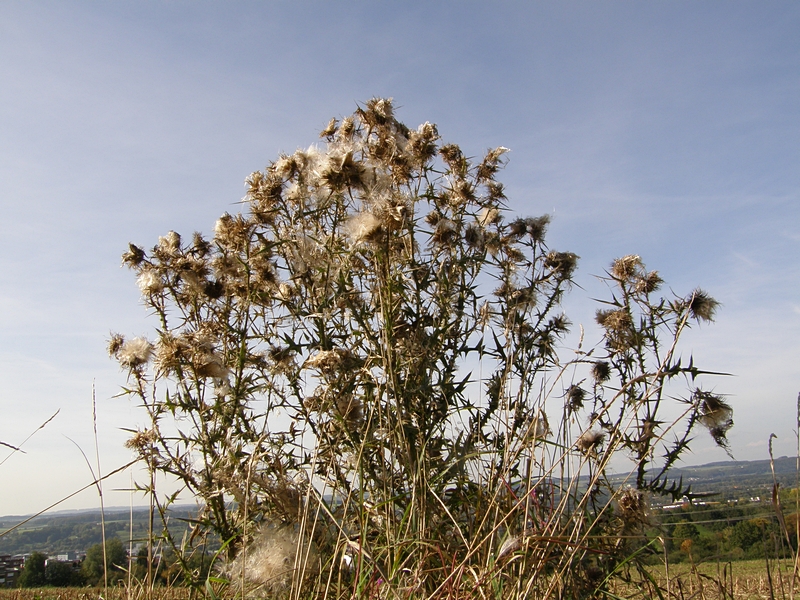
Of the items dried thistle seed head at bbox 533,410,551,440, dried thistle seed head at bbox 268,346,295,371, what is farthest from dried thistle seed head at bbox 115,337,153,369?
dried thistle seed head at bbox 533,410,551,440

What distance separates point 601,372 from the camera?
3592 mm

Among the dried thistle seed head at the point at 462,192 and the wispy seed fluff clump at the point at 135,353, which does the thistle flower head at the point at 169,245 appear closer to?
the wispy seed fluff clump at the point at 135,353

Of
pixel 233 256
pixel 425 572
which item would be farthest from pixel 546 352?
pixel 233 256

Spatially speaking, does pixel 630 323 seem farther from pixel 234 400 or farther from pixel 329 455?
pixel 234 400

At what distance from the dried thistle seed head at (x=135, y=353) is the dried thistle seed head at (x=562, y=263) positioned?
8.68ft

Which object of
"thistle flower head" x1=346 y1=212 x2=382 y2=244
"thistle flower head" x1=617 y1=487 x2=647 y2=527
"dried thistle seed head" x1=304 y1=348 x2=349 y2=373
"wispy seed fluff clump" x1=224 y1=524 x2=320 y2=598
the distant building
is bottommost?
the distant building

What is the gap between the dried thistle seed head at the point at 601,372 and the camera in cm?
356

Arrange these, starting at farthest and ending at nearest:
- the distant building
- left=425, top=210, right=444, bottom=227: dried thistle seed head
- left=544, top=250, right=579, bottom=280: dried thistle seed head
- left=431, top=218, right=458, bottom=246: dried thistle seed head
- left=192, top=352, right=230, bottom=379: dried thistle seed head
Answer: the distant building → left=544, top=250, right=579, bottom=280: dried thistle seed head → left=425, top=210, right=444, bottom=227: dried thistle seed head → left=431, top=218, right=458, bottom=246: dried thistle seed head → left=192, top=352, right=230, bottom=379: dried thistle seed head

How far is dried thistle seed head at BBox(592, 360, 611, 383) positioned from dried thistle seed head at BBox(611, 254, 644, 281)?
55 cm

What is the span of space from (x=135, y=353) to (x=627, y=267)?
3038mm

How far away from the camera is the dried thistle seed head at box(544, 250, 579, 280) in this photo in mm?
3965

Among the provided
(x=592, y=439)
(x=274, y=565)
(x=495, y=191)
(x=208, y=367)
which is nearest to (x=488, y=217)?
(x=495, y=191)

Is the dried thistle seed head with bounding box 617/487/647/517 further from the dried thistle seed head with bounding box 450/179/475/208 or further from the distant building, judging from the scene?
the distant building

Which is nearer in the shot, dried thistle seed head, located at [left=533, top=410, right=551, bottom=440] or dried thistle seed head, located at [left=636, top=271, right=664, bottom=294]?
dried thistle seed head, located at [left=533, top=410, right=551, bottom=440]
